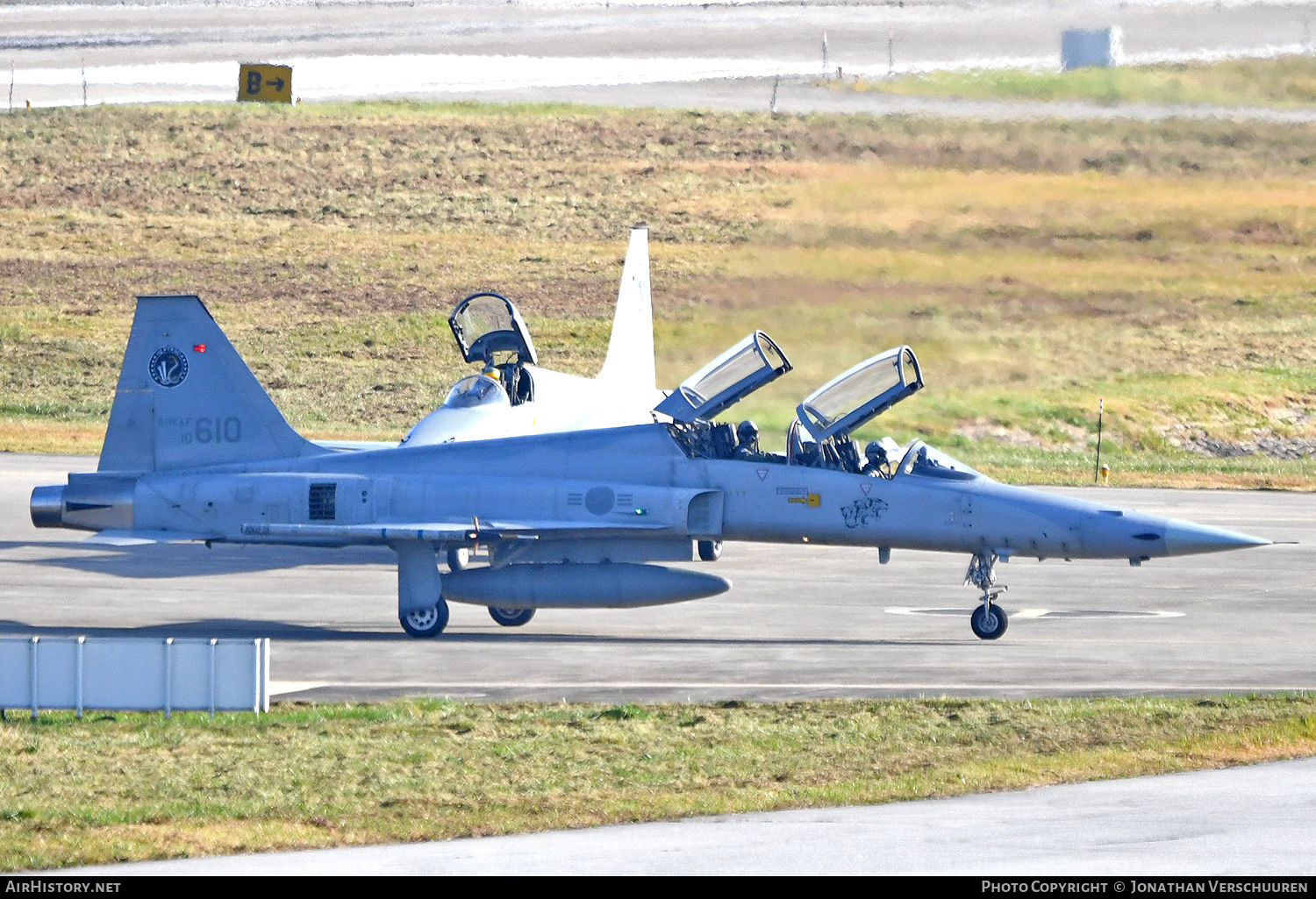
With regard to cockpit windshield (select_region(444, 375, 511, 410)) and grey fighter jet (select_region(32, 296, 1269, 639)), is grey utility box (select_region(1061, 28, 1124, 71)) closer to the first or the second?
cockpit windshield (select_region(444, 375, 511, 410))

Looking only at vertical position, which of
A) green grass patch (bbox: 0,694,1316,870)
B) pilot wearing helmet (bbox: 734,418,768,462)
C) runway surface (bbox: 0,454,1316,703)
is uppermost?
pilot wearing helmet (bbox: 734,418,768,462)

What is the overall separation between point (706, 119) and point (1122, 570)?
128 feet

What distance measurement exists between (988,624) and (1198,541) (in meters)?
2.45

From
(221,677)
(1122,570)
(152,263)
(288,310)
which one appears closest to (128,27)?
(152,263)

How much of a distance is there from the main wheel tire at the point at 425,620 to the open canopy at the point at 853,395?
15.2 feet

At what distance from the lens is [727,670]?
19.0 m

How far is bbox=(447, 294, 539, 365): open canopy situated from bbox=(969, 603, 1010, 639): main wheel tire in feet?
29.5

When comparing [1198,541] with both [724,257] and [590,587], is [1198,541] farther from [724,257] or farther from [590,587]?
[724,257]

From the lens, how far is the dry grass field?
3394 cm

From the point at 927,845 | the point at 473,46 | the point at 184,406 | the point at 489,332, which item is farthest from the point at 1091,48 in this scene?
the point at 473,46

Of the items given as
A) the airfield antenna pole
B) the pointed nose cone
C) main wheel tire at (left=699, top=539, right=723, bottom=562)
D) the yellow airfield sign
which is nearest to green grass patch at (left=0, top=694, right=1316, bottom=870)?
the pointed nose cone

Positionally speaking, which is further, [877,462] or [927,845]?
[877,462]

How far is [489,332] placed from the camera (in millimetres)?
27328
